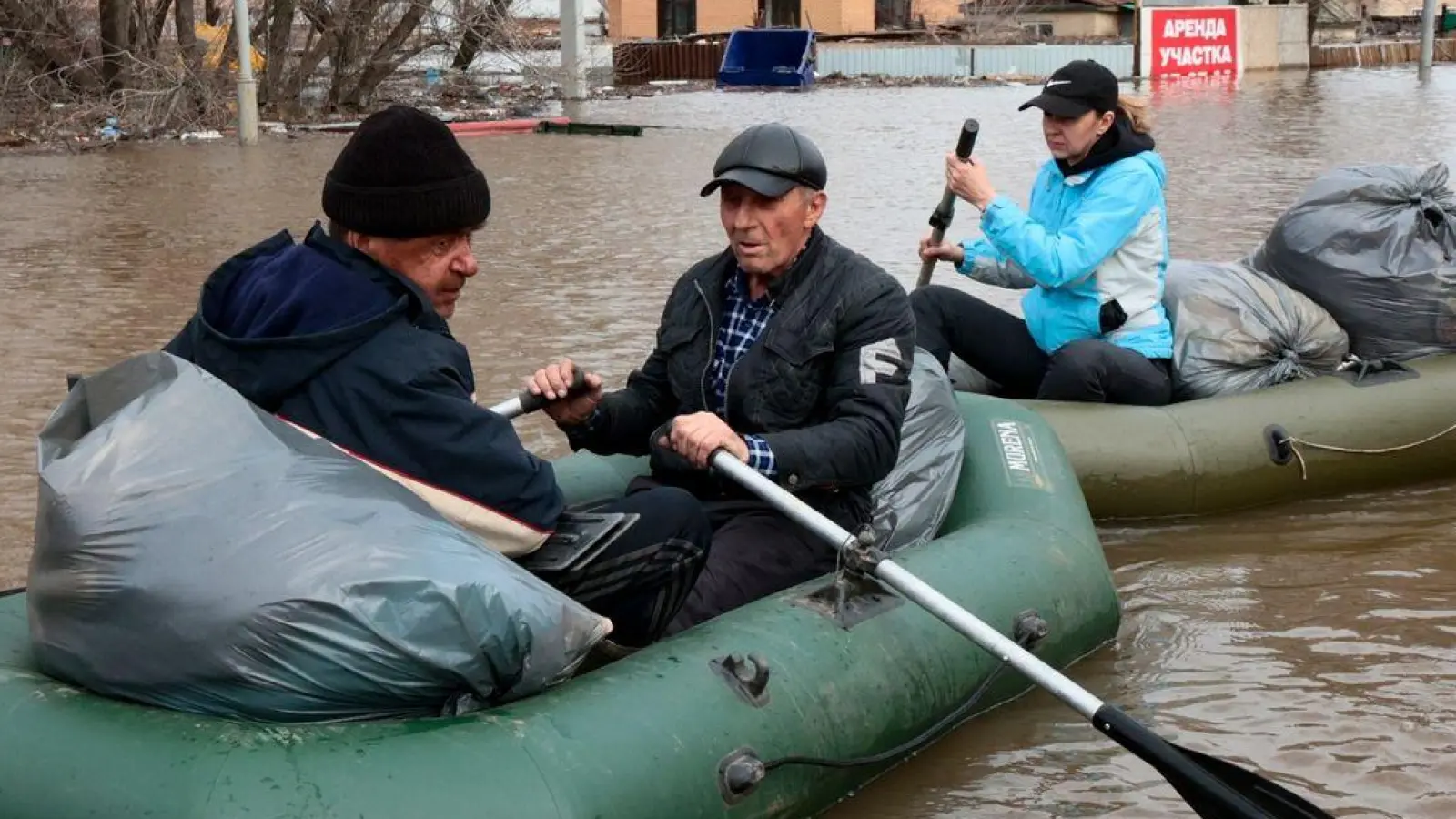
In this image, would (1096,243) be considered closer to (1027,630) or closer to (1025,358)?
(1025,358)

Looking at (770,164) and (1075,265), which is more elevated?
(770,164)

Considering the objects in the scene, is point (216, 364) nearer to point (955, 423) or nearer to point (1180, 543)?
point (955, 423)

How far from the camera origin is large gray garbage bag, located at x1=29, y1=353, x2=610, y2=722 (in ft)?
9.49

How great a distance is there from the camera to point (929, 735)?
3.98 meters

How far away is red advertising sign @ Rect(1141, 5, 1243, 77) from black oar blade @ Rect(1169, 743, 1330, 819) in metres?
32.3

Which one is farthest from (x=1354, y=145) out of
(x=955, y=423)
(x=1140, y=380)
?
(x=955, y=423)

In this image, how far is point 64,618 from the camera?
3.02m

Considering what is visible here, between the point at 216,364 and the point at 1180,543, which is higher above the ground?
the point at 216,364

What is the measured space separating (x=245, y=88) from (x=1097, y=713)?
56.9 feet

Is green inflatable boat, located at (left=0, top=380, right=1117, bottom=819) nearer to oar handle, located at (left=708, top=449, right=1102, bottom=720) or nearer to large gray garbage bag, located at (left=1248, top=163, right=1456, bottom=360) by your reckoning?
oar handle, located at (left=708, top=449, right=1102, bottom=720)

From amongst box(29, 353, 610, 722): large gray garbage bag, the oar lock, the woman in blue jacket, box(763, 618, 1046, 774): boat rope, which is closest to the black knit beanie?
box(29, 353, 610, 722): large gray garbage bag

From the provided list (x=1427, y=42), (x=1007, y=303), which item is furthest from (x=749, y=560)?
(x=1427, y=42)

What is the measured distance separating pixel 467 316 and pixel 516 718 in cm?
647

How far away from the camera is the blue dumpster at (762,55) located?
3484cm
